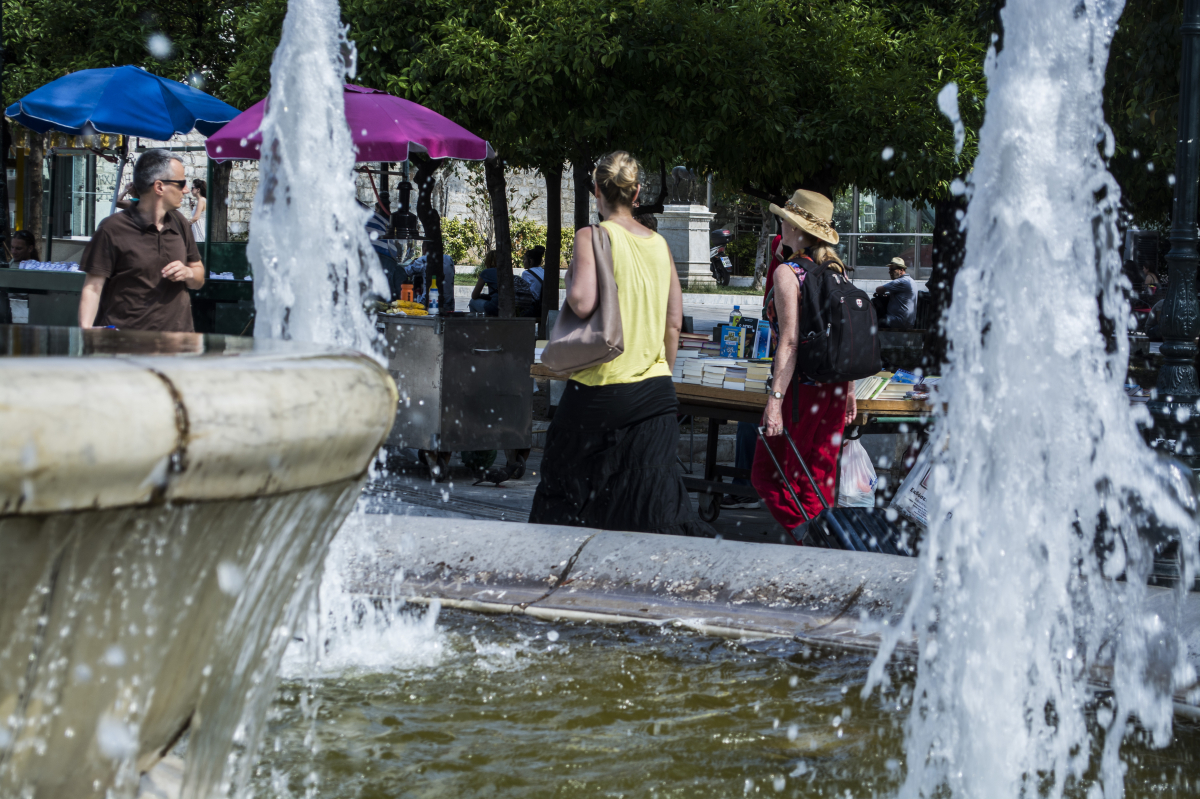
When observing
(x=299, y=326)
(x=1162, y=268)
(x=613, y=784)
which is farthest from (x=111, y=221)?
(x=1162, y=268)

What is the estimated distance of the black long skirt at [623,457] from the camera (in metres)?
4.75

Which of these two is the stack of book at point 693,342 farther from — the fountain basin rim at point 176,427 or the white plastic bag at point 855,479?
the fountain basin rim at point 176,427

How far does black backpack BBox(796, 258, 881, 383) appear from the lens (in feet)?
17.0

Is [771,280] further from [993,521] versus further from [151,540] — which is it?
[151,540]

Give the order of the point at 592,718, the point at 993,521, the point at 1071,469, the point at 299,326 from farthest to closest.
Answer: the point at 299,326, the point at 1071,469, the point at 993,521, the point at 592,718

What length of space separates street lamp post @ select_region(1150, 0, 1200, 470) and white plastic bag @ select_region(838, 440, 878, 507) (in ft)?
4.10

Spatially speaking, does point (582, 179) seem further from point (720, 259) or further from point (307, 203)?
point (720, 259)

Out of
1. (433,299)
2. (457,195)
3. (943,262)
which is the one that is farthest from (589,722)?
(457,195)

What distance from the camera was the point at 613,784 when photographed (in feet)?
9.41

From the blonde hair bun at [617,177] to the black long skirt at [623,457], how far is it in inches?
26.4

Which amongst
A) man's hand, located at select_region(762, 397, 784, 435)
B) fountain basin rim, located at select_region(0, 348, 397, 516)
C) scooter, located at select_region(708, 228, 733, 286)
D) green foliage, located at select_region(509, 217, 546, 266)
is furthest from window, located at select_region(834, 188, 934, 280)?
fountain basin rim, located at select_region(0, 348, 397, 516)

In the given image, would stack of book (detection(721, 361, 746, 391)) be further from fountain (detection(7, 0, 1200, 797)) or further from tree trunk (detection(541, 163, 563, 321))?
tree trunk (detection(541, 163, 563, 321))

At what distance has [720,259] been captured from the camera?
118 ft

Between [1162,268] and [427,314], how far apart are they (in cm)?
2549
